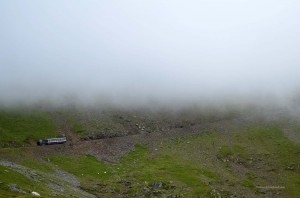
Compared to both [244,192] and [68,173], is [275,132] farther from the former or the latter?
[68,173]

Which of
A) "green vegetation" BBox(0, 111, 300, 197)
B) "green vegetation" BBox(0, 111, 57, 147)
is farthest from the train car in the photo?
"green vegetation" BBox(0, 111, 57, 147)

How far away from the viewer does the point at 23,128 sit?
502 ft

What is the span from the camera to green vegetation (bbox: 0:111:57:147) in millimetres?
141750

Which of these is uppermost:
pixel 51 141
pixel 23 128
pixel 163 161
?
pixel 23 128

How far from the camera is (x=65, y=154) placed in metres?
138

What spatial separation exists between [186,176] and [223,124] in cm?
5355

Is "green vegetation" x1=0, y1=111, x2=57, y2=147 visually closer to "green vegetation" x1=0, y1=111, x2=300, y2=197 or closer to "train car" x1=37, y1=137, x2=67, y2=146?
"green vegetation" x1=0, y1=111, x2=300, y2=197

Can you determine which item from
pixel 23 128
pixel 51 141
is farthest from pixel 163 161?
pixel 23 128

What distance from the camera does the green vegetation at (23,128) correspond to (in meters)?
142

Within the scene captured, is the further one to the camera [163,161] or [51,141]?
[51,141]

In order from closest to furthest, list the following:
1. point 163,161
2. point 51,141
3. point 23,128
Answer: point 163,161 → point 51,141 → point 23,128

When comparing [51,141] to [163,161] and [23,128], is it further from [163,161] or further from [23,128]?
[163,161]

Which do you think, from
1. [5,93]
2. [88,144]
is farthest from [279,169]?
[5,93]

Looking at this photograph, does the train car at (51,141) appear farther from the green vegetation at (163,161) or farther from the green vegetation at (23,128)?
the green vegetation at (23,128)
